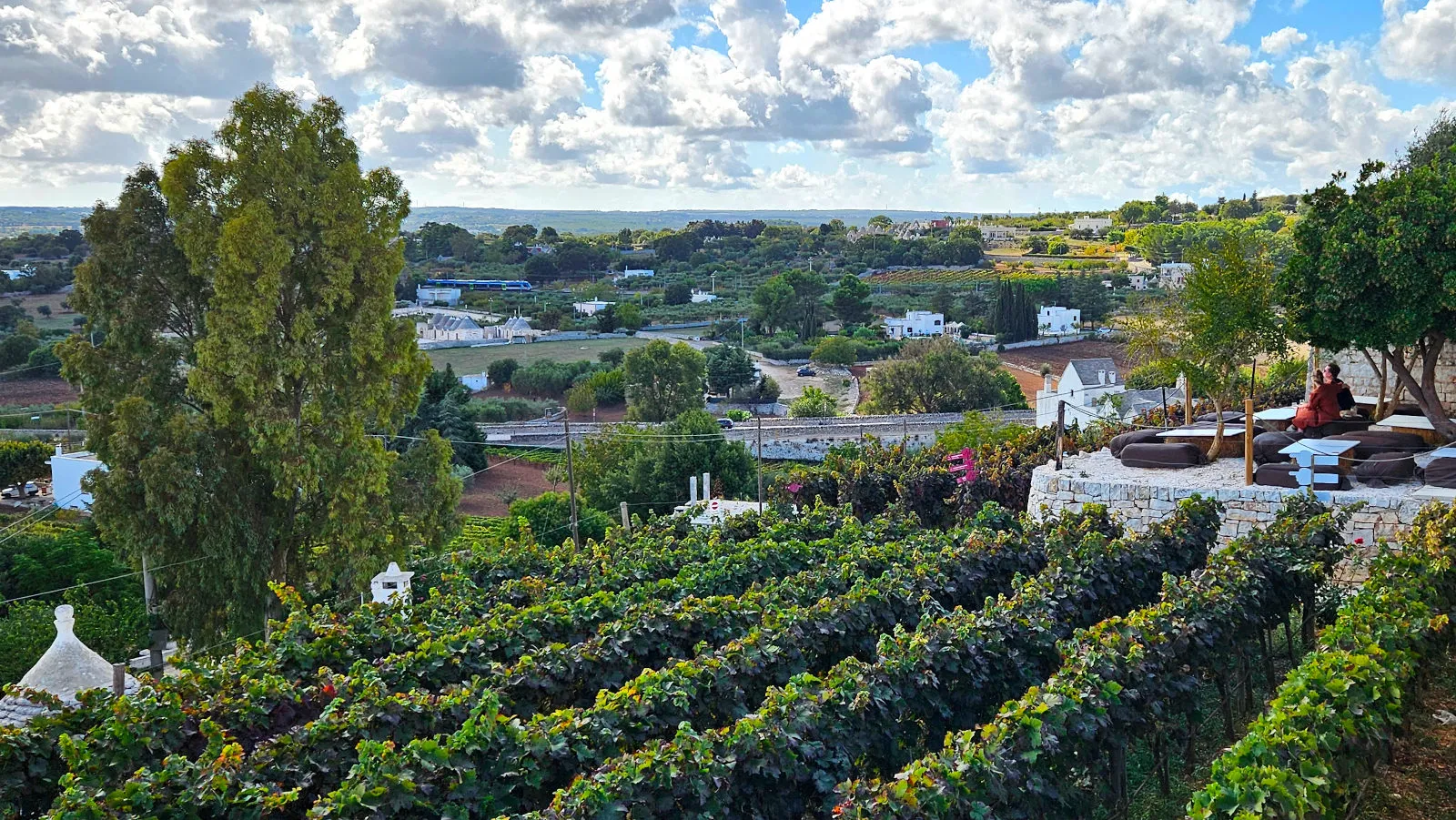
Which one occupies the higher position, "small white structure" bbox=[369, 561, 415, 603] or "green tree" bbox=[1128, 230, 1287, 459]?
"green tree" bbox=[1128, 230, 1287, 459]

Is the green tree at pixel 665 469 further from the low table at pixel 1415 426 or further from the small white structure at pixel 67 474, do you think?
the low table at pixel 1415 426

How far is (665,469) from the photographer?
3322cm

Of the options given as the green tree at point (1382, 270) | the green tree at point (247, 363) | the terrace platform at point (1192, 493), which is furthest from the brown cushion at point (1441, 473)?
the green tree at point (247, 363)

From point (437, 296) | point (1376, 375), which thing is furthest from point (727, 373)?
point (437, 296)

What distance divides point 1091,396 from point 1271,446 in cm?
1551

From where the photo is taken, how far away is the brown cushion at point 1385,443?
1439 centimetres

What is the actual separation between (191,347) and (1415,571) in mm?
16202

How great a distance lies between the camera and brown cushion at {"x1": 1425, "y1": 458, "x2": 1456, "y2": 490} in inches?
Result: 517

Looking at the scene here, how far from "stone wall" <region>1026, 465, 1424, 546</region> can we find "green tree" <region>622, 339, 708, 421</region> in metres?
38.3

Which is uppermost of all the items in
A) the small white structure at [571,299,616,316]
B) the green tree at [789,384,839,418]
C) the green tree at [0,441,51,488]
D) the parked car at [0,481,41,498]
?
the small white structure at [571,299,616,316]

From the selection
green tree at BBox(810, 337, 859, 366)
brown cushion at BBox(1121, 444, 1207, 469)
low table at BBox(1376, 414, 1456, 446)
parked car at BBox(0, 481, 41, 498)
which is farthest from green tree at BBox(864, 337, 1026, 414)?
brown cushion at BBox(1121, 444, 1207, 469)

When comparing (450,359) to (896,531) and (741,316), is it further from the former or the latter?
(896,531)

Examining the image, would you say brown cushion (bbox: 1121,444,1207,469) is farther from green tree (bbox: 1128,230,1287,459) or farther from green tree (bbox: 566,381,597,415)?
green tree (bbox: 566,381,597,415)

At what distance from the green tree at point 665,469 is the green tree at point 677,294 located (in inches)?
3176
